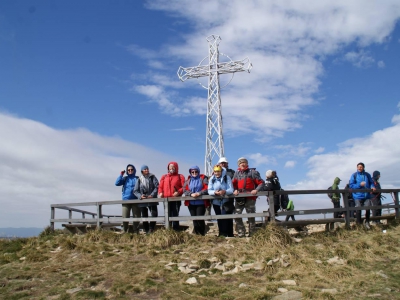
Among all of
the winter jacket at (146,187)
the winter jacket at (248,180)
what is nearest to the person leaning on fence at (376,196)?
the winter jacket at (248,180)

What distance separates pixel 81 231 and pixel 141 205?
134 inches

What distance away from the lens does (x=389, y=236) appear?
9.47m

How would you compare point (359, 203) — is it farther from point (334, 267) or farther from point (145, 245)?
point (145, 245)

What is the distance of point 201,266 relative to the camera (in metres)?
7.95

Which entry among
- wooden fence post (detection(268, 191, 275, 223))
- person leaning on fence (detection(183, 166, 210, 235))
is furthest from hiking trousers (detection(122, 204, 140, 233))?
wooden fence post (detection(268, 191, 275, 223))

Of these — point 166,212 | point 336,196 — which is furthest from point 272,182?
point 336,196

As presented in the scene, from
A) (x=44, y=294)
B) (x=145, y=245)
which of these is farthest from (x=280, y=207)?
(x=44, y=294)

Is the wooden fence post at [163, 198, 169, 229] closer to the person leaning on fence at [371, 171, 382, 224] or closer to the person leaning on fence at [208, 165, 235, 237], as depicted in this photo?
the person leaning on fence at [208, 165, 235, 237]

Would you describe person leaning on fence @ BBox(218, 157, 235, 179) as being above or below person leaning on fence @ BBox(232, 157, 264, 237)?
above

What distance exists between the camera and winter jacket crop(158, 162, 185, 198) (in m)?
10.9

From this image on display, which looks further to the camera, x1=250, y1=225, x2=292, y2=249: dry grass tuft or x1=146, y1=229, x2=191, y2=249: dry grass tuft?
x1=146, y1=229, x2=191, y2=249: dry grass tuft

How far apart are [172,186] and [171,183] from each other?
0.09 metres

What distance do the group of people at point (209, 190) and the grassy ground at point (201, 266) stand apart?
36.1 inches

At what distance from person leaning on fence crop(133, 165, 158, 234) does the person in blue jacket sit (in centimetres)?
625
